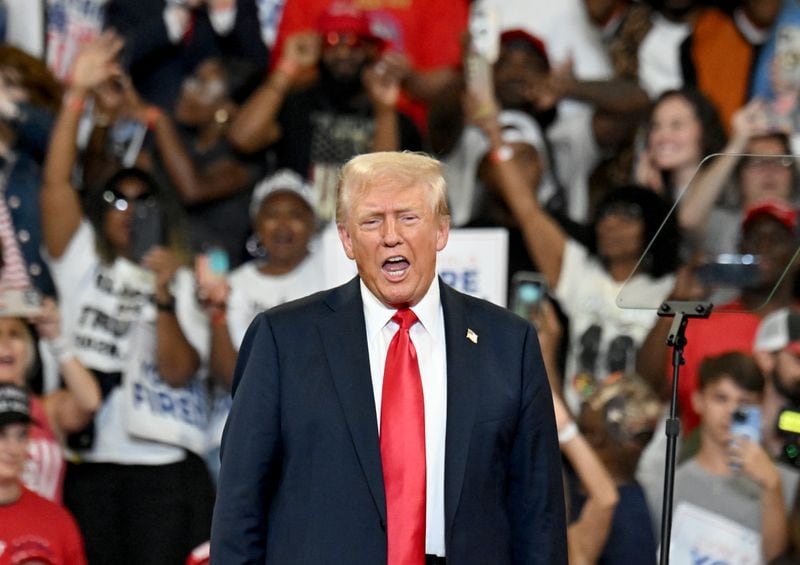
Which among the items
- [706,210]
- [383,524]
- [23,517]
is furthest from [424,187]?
[23,517]

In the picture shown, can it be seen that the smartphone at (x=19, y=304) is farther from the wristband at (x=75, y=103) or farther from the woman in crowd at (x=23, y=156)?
the wristband at (x=75, y=103)

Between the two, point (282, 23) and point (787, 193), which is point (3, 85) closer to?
point (282, 23)

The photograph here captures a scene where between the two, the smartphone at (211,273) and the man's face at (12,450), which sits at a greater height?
the smartphone at (211,273)

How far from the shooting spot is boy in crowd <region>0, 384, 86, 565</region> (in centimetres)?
475

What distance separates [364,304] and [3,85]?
147 inches

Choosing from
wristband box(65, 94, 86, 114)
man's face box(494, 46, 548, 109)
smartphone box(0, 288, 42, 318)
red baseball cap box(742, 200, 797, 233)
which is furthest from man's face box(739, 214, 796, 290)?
wristband box(65, 94, 86, 114)

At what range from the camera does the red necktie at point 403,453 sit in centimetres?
254

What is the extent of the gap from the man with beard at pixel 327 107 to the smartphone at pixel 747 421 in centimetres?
175

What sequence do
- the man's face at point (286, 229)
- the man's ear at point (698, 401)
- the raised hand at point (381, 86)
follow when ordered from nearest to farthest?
the man's ear at point (698, 401), the man's face at point (286, 229), the raised hand at point (381, 86)

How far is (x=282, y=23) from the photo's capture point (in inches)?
247

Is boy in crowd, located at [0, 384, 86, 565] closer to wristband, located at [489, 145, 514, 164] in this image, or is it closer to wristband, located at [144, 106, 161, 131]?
wristband, located at [144, 106, 161, 131]

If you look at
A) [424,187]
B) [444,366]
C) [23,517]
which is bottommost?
[23,517]

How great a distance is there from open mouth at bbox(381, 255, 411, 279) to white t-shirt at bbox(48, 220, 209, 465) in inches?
127

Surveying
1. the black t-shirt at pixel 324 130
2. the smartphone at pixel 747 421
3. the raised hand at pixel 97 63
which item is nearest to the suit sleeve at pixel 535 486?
the smartphone at pixel 747 421
